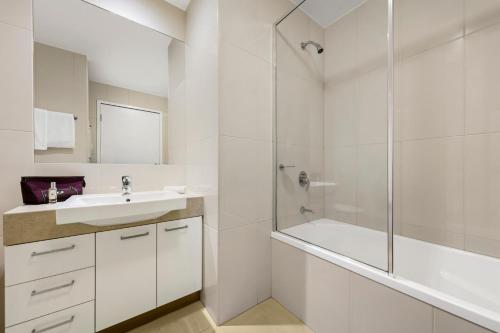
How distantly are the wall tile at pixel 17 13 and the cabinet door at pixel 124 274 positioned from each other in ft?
4.15

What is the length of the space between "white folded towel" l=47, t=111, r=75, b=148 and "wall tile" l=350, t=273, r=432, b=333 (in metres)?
1.87

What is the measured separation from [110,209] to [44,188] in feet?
1.60

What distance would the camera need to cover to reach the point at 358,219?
163cm

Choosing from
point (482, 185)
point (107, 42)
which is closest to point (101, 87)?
point (107, 42)

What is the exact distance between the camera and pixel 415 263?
4.30 ft

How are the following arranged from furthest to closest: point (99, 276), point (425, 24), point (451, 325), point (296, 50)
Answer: point (296, 50)
point (425, 24)
point (99, 276)
point (451, 325)

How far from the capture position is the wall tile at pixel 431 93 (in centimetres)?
127

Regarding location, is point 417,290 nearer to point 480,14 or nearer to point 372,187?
point 372,187

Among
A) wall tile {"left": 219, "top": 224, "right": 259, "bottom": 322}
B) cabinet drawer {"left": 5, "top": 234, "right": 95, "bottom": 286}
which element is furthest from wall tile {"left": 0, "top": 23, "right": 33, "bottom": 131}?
wall tile {"left": 219, "top": 224, "right": 259, "bottom": 322}

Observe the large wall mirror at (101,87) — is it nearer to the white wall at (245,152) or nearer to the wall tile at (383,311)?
the white wall at (245,152)

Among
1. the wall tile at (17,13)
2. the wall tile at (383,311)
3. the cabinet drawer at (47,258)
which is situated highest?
the wall tile at (17,13)

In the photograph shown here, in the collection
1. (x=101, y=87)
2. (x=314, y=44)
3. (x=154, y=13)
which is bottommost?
(x=101, y=87)

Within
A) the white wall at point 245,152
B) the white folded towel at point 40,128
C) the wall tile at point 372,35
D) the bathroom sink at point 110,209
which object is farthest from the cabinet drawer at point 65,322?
the wall tile at point 372,35

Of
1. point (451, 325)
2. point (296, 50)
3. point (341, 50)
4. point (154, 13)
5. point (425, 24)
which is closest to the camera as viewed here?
point (451, 325)
